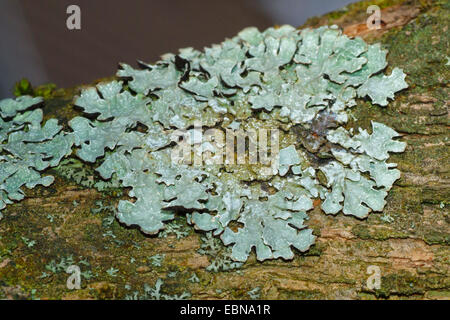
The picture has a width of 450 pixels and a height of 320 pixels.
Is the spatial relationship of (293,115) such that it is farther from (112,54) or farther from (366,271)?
(112,54)

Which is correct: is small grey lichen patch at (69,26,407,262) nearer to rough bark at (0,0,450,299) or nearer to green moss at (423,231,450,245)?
rough bark at (0,0,450,299)

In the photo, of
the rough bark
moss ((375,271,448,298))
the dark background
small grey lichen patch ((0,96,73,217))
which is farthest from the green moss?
the dark background

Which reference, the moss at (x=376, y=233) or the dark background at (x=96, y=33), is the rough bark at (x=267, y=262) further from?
the dark background at (x=96, y=33)

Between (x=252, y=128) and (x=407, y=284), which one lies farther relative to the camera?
(x=252, y=128)

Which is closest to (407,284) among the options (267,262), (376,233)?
(376,233)

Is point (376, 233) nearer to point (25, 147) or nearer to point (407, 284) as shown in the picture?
point (407, 284)

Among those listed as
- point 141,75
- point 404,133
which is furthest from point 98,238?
point 404,133
